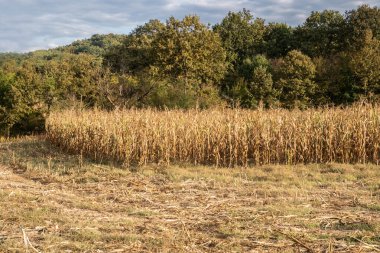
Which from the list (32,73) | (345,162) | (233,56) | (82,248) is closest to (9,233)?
(82,248)

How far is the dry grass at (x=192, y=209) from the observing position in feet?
15.7

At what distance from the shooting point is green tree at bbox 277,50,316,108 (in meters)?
26.7

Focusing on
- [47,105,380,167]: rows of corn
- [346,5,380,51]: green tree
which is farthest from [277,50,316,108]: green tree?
[47,105,380,167]: rows of corn

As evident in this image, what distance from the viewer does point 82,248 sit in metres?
4.63

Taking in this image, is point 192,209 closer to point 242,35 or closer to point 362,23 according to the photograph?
point 362,23

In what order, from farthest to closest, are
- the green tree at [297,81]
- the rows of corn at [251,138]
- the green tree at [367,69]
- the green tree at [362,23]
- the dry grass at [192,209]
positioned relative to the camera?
the green tree at [362,23], the green tree at [297,81], the green tree at [367,69], the rows of corn at [251,138], the dry grass at [192,209]

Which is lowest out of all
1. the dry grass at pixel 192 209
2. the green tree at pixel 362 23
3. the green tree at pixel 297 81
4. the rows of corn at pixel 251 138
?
the dry grass at pixel 192 209

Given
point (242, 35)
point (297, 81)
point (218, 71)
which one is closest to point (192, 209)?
point (297, 81)

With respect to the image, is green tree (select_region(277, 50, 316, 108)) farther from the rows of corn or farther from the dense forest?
the rows of corn

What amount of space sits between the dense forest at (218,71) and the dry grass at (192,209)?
38.6 ft

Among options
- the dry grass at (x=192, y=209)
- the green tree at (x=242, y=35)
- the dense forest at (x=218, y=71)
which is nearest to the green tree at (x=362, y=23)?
the dense forest at (x=218, y=71)

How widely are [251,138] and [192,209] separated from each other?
5.07 metres

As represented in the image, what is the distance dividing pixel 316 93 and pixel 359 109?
1669 centimetres

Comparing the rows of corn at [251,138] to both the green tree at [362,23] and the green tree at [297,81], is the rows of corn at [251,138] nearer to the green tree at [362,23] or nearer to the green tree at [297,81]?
the green tree at [297,81]
